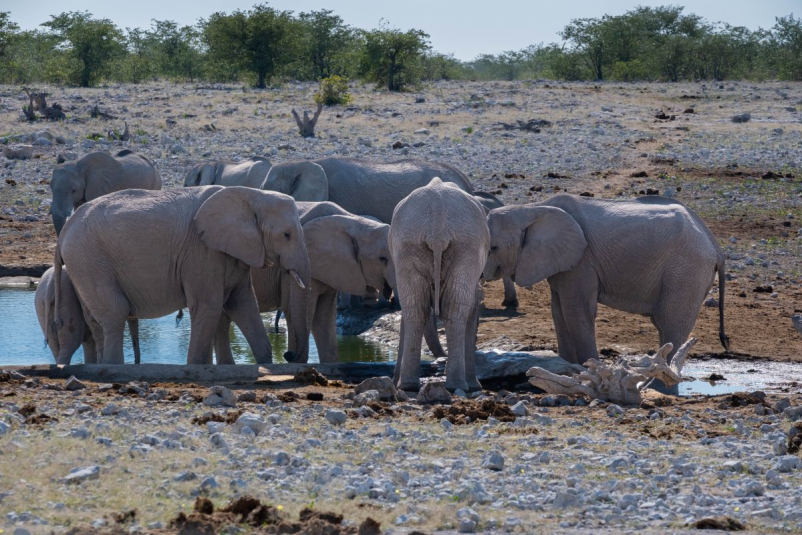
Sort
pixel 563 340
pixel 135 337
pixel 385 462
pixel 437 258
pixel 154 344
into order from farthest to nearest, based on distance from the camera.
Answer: pixel 154 344
pixel 135 337
pixel 563 340
pixel 437 258
pixel 385 462

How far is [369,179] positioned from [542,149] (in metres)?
8.86

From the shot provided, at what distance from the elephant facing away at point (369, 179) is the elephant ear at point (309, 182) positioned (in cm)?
1

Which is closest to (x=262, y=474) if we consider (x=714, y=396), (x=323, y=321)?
(x=714, y=396)

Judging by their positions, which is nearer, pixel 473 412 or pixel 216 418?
pixel 216 418

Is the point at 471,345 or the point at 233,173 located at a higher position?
the point at 233,173

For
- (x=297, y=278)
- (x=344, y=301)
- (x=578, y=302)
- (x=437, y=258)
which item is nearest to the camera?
(x=437, y=258)

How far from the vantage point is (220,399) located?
7617 millimetres

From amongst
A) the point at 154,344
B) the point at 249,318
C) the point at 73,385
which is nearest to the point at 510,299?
the point at 154,344

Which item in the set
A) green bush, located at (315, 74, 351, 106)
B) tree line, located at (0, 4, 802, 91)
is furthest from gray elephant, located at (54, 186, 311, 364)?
tree line, located at (0, 4, 802, 91)

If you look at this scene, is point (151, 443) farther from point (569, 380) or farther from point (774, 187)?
point (774, 187)

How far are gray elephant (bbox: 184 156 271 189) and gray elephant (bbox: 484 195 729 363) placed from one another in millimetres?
5828

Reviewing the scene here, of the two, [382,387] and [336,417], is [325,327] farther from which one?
[336,417]

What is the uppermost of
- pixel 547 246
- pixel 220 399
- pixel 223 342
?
pixel 547 246

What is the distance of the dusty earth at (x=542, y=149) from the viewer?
1407cm
